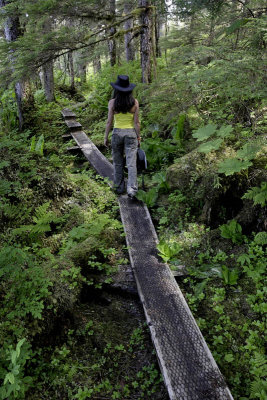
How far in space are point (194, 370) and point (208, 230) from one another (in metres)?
2.38

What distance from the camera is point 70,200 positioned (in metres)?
5.66

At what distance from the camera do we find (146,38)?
30.2 feet

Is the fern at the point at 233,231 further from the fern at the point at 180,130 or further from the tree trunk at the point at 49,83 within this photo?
the tree trunk at the point at 49,83

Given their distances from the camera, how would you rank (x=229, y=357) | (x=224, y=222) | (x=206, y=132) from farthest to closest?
(x=224, y=222) → (x=206, y=132) → (x=229, y=357)

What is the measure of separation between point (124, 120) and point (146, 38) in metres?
5.14

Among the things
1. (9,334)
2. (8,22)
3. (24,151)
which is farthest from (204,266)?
(8,22)

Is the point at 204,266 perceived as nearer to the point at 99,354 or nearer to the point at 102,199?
the point at 99,354

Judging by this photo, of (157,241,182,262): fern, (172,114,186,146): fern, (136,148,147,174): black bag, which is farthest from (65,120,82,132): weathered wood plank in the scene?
(157,241,182,262): fern

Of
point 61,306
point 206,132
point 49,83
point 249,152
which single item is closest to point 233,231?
point 249,152

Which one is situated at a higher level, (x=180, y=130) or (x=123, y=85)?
(x=123, y=85)

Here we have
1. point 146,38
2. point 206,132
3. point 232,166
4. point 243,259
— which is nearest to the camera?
point 243,259

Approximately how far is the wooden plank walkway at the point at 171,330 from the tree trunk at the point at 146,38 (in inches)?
275

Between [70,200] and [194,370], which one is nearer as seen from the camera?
[194,370]

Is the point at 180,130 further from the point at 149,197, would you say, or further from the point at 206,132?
the point at 206,132
